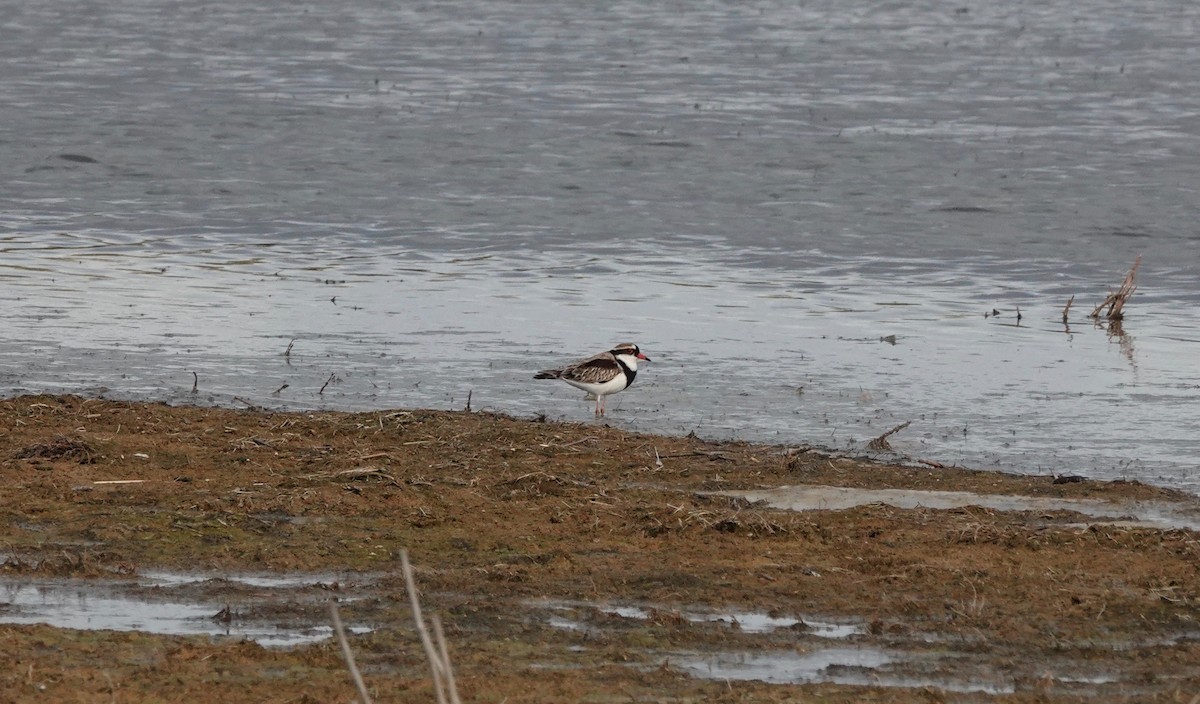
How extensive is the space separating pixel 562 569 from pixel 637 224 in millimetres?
13134

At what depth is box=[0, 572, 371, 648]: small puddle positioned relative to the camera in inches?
275

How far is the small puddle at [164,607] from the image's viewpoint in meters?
6.98

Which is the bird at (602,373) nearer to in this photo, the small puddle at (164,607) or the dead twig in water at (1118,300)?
the small puddle at (164,607)

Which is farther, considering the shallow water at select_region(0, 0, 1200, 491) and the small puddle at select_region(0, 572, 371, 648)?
the shallow water at select_region(0, 0, 1200, 491)

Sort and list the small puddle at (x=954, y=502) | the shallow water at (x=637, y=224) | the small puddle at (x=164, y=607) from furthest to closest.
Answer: the shallow water at (x=637, y=224), the small puddle at (x=954, y=502), the small puddle at (x=164, y=607)

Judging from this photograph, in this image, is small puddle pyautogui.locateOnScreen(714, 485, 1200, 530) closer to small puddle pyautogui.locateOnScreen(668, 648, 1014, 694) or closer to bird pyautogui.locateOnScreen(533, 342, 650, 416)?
small puddle pyautogui.locateOnScreen(668, 648, 1014, 694)

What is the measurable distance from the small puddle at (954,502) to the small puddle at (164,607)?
113 inches

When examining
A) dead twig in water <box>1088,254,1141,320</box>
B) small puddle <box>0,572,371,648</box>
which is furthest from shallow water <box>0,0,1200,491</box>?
small puddle <box>0,572,371,648</box>

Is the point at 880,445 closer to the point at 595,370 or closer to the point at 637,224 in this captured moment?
the point at 595,370

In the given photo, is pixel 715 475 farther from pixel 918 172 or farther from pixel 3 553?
pixel 918 172

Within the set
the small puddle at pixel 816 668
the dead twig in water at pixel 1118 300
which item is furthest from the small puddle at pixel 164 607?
the dead twig in water at pixel 1118 300

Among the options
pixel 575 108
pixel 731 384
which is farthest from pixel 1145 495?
pixel 575 108

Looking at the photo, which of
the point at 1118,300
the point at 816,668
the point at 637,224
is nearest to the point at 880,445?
the point at 816,668

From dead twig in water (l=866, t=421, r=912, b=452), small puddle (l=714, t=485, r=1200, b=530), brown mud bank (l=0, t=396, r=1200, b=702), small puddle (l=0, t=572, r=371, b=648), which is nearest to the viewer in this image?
brown mud bank (l=0, t=396, r=1200, b=702)
